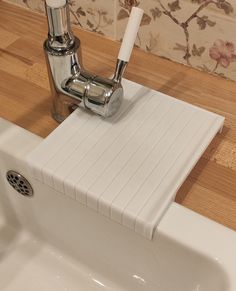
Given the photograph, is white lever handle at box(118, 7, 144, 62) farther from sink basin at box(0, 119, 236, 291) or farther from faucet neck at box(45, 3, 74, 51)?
sink basin at box(0, 119, 236, 291)

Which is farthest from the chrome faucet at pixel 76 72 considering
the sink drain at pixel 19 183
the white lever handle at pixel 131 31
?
the sink drain at pixel 19 183

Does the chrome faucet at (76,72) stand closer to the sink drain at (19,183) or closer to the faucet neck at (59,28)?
the faucet neck at (59,28)

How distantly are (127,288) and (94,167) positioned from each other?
0.22 meters

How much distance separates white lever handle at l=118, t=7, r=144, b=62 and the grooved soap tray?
107 millimetres

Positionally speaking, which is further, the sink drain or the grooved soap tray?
the sink drain

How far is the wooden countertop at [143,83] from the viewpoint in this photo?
0.62 metres

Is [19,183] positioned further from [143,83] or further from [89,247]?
[143,83]

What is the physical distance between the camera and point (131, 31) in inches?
22.8

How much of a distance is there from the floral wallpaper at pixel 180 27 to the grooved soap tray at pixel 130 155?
11cm

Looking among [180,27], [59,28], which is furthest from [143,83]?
[59,28]

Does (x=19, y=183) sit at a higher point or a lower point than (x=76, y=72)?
lower

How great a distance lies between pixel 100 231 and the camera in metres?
0.64

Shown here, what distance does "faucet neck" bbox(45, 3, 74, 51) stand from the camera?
1.83 ft

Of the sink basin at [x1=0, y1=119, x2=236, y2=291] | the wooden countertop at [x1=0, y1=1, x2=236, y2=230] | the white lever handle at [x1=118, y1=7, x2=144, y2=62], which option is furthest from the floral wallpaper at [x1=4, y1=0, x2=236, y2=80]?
the sink basin at [x1=0, y1=119, x2=236, y2=291]
